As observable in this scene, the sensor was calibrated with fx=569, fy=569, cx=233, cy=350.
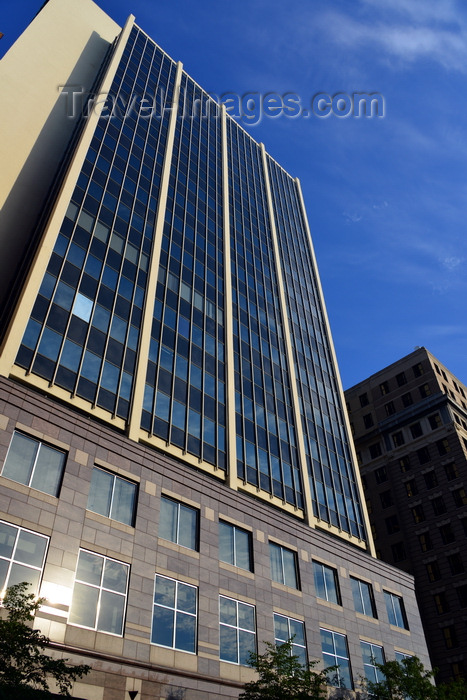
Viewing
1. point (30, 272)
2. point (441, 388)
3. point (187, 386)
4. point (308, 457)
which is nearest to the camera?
point (30, 272)

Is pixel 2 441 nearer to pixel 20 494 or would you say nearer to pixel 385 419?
pixel 20 494

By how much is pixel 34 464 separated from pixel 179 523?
8077 millimetres

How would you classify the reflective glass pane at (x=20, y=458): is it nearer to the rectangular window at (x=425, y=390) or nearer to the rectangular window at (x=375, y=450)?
the rectangular window at (x=375, y=450)

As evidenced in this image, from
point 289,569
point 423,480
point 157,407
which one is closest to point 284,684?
point 289,569

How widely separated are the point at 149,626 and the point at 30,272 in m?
17.8

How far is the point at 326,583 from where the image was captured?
34.7 metres

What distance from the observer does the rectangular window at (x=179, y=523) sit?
27312 mm

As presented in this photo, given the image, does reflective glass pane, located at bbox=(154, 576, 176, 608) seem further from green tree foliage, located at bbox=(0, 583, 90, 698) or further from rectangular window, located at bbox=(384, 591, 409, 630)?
rectangular window, located at bbox=(384, 591, 409, 630)

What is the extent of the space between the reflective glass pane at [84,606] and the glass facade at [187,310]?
9.17 metres

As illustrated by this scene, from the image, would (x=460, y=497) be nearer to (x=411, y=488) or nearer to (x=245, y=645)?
(x=411, y=488)

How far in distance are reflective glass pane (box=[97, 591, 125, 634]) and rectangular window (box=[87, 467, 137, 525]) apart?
3.35 m

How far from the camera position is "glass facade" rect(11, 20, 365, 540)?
30.9 metres

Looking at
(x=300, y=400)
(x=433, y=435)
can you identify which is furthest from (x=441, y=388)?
(x=300, y=400)

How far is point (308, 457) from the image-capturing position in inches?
1665
